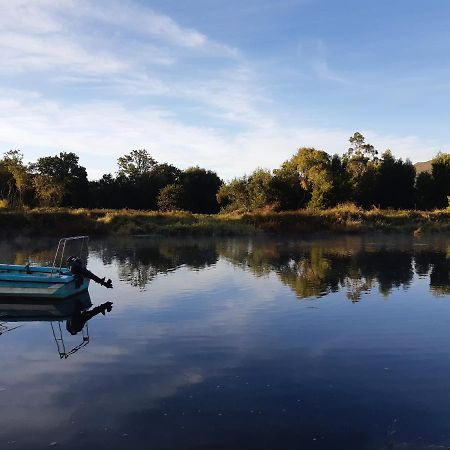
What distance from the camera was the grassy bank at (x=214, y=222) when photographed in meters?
47.0

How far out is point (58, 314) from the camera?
54.5ft

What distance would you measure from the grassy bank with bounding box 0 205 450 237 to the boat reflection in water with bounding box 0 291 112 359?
28.7m

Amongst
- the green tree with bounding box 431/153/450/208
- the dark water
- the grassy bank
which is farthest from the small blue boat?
the green tree with bounding box 431/153/450/208

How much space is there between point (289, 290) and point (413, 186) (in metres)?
62.8

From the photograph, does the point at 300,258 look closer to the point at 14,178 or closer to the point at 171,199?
the point at 171,199

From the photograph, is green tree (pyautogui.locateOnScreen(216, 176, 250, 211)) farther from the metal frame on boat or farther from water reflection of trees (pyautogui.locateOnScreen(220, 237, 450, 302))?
the metal frame on boat

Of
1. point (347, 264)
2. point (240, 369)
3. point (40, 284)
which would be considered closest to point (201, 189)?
point (347, 264)

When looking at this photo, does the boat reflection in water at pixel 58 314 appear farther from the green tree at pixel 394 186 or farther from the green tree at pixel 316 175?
the green tree at pixel 394 186

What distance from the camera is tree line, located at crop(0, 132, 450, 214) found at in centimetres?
6712

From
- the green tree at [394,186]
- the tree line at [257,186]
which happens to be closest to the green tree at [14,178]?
the tree line at [257,186]

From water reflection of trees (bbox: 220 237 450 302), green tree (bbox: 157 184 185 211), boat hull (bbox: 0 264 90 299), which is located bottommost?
water reflection of trees (bbox: 220 237 450 302)

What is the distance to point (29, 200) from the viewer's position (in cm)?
7438

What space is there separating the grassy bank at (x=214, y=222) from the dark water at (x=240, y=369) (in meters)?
26.5

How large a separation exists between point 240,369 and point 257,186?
5554 cm
